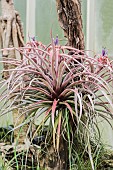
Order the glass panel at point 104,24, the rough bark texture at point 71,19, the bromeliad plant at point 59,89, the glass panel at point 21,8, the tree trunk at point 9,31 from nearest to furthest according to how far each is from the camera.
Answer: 1. the bromeliad plant at point 59,89
2. the rough bark texture at point 71,19
3. the tree trunk at point 9,31
4. the glass panel at point 104,24
5. the glass panel at point 21,8

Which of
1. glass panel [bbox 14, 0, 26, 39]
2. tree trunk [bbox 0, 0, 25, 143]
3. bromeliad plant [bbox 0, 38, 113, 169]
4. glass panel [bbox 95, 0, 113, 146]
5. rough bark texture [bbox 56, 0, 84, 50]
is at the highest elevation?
glass panel [bbox 14, 0, 26, 39]

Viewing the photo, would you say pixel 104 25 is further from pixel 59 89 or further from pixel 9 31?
pixel 59 89

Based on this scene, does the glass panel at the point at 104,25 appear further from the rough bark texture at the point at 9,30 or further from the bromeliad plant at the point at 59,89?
the bromeliad plant at the point at 59,89

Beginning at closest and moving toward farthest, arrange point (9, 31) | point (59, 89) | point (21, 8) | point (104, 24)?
point (59, 89) → point (9, 31) → point (104, 24) → point (21, 8)

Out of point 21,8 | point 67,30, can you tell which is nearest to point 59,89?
point 67,30

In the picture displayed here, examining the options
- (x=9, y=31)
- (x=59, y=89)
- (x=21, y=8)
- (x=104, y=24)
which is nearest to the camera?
(x=59, y=89)

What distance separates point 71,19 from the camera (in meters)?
1.39

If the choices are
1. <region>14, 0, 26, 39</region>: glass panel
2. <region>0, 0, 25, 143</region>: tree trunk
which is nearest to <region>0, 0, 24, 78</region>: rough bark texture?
<region>0, 0, 25, 143</region>: tree trunk

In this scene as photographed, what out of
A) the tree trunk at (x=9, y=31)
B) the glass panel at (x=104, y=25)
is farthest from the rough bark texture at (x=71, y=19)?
the glass panel at (x=104, y=25)

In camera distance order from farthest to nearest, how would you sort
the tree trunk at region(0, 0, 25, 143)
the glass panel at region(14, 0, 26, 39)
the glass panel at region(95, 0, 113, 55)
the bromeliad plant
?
the glass panel at region(14, 0, 26, 39) < the glass panel at region(95, 0, 113, 55) < the tree trunk at region(0, 0, 25, 143) < the bromeliad plant

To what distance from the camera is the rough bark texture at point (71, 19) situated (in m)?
1.36

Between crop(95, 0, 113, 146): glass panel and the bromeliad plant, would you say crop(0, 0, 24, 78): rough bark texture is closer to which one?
the bromeliad plant

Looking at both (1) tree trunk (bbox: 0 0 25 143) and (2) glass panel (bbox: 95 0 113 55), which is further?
(2) glass panel (bbox: 95 0 113 55)

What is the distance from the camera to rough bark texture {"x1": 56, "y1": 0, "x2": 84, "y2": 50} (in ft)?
4.48
